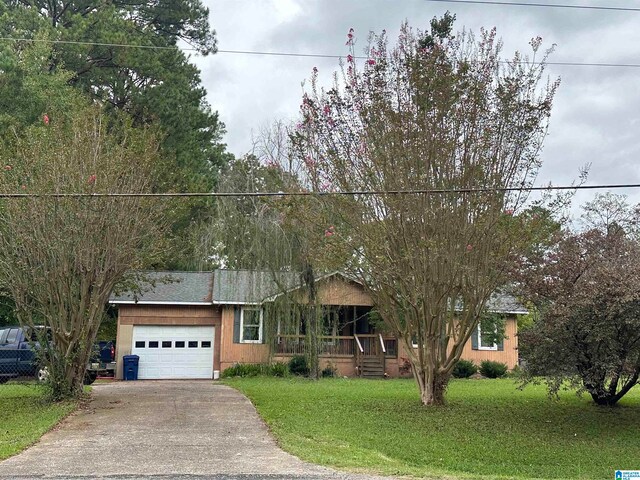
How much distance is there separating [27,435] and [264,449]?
3933 millimetres

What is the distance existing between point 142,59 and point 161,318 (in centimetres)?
1208

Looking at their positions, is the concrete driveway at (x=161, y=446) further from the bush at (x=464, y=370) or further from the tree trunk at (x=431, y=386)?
the bush at (x=464, y=370)

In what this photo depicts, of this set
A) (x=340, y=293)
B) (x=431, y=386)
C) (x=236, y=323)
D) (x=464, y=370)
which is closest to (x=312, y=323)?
(x=340, y=293)

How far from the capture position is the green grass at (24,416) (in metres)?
9.99

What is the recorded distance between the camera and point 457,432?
39.4ft

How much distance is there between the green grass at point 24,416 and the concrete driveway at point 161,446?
23 cm

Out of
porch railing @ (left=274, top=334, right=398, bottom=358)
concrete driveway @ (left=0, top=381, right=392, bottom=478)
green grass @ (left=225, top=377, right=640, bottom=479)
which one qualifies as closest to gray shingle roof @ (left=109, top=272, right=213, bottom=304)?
porch railing @ (left=274, top=334, right=398, bottom=358)

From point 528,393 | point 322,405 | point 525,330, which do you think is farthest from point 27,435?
point 528,393

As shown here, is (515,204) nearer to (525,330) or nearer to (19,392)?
(525,330)

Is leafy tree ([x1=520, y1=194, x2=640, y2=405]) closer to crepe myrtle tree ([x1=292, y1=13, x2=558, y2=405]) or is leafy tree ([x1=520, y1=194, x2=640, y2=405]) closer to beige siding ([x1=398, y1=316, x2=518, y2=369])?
crepe myrtle tree ([x1=292, y1=13, x2=558, y2=405])

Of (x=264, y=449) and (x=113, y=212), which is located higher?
(x=113, y=212)

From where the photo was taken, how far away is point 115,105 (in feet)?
99.5

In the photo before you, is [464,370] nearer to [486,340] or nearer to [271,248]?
[486,340]

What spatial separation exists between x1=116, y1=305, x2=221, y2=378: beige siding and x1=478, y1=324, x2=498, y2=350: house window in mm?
10419
